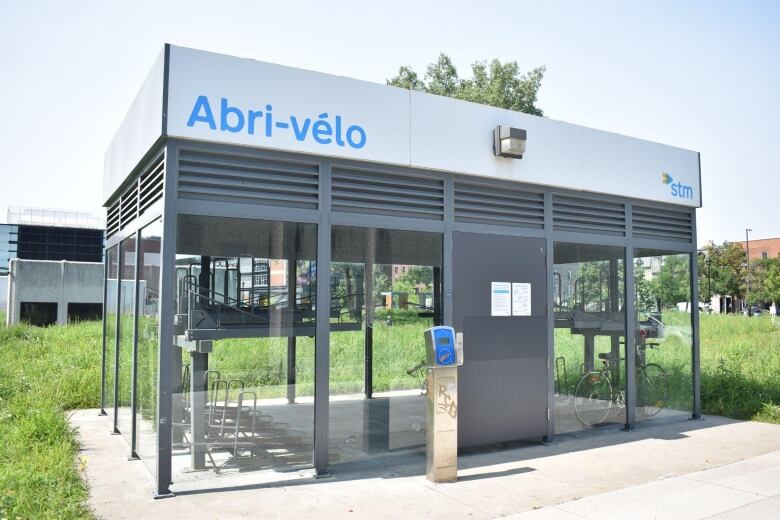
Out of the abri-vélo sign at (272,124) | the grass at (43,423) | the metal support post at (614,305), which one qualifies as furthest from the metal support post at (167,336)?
the metal support post at (614,305)

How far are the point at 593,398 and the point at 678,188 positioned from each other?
11.0 feet

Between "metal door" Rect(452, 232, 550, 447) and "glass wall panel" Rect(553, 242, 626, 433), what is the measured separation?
0.78 meters

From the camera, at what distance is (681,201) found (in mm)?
9391

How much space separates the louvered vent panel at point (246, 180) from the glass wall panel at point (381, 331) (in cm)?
57

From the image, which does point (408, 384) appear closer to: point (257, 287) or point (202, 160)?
point (257, 287)

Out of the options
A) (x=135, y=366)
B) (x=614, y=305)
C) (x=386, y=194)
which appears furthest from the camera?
(x=614, y=305)

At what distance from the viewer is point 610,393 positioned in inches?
347

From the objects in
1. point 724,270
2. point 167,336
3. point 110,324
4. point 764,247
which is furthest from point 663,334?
point 764,247

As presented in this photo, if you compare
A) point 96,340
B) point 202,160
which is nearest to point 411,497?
point 202,160

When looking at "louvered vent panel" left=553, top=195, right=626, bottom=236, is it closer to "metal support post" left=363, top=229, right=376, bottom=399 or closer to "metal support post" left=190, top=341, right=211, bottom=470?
"metal support post" left=363, top=229, right=376, bottom=399

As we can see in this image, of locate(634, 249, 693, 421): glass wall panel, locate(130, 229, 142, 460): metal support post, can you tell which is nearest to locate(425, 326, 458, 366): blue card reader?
locate(130, 229, 142, 460): metal support post

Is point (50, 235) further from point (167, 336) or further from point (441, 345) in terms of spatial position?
point (441, 345)

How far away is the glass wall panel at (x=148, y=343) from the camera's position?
5.91m

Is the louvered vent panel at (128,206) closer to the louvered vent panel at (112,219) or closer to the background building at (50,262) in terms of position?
the louvered vent panel at (112,219)
